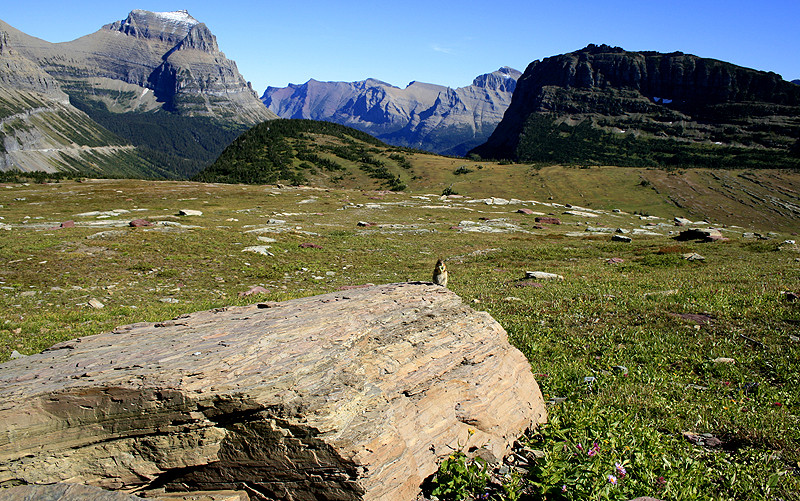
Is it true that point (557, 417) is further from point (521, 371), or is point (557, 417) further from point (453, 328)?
point (453, 328)

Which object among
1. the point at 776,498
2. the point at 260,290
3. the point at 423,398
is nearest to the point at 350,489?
the point at 423,398

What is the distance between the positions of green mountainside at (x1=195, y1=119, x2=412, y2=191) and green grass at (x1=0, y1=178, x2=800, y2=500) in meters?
81.7

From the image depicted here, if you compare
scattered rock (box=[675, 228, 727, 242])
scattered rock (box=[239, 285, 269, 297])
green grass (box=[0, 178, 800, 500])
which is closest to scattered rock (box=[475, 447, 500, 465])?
green grass (box=[0, 178, 800, 500])

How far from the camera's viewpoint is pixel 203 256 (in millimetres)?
24594

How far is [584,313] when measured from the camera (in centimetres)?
1472

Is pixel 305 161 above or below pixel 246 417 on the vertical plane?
above

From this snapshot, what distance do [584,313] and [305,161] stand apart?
135 meters

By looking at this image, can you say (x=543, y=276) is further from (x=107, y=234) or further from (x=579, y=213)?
(x=579, y=213)

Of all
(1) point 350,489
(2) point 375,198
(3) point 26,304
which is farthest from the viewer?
(2) point 375,198

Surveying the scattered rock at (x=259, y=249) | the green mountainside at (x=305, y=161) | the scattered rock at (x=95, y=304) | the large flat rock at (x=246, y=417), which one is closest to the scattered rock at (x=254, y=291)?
the scattered rock at (x=95, y=304)

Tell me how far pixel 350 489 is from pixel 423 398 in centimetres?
197

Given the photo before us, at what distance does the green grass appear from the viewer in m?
6.50

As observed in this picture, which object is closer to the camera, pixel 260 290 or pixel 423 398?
pixel 423 398

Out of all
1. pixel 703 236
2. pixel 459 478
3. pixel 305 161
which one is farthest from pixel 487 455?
pixel 305 161
